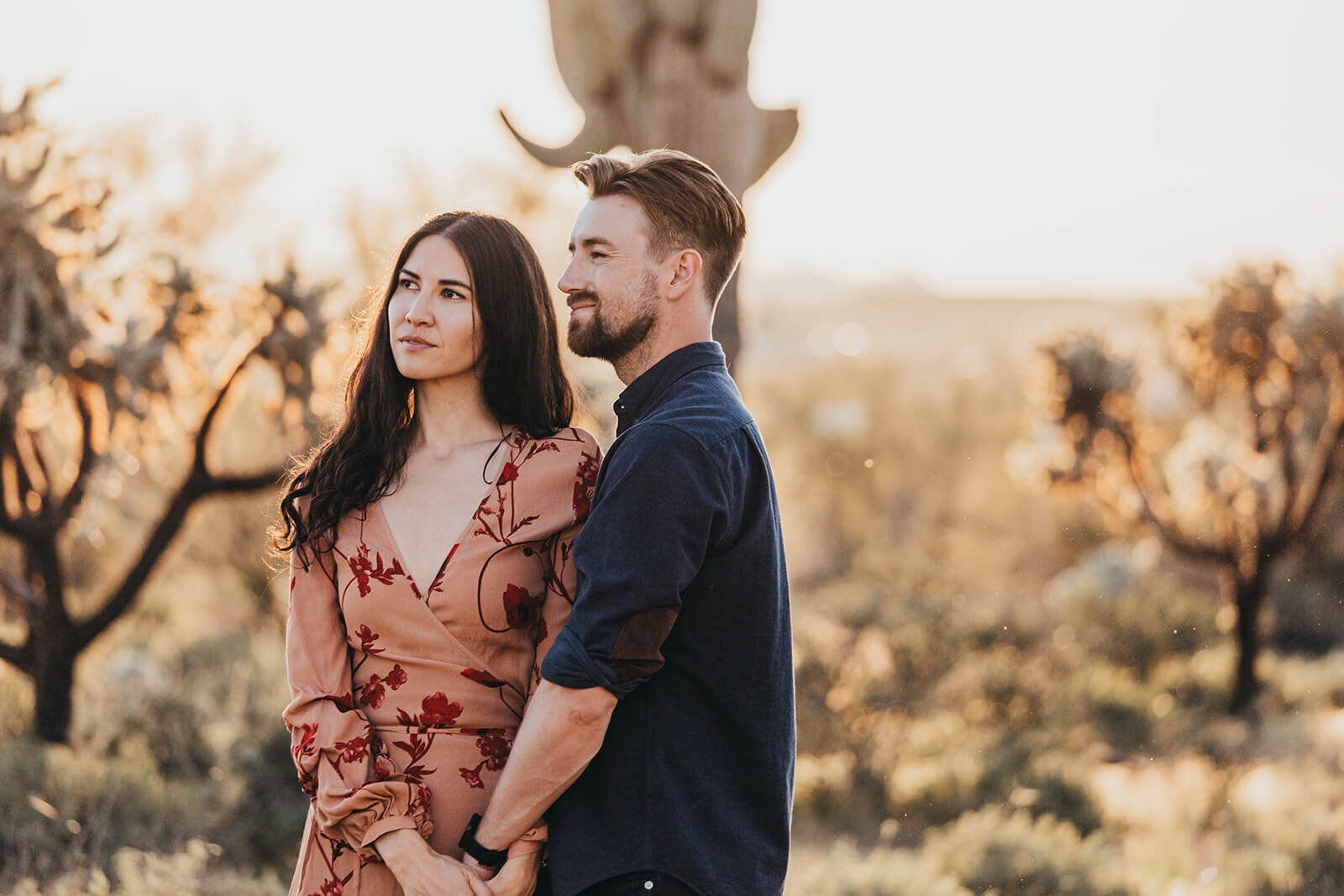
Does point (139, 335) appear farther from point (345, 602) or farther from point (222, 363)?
point (345, 602)

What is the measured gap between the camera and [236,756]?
21.8 feet

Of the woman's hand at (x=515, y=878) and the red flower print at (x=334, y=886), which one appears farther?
the red flower print at (x=334, y=886)

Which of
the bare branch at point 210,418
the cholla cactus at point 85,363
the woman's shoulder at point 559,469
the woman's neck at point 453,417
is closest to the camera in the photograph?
the woman's shoulder at point 559,469

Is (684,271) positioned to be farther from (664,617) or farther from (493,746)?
(493,746)

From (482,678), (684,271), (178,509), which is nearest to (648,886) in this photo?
(482,678)

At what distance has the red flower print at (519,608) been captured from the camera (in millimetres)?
2291

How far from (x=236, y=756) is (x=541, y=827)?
5.07 meters

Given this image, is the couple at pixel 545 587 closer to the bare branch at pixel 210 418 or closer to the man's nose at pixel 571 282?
the man's nose at pixel 571 282

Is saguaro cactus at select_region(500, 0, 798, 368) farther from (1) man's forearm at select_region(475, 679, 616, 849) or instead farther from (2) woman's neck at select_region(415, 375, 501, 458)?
(1) man's forearm at select_region(475, 679, 616, 849)

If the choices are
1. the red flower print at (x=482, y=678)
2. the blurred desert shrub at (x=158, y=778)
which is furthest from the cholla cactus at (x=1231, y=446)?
the red flower print at (x=482, y=678)

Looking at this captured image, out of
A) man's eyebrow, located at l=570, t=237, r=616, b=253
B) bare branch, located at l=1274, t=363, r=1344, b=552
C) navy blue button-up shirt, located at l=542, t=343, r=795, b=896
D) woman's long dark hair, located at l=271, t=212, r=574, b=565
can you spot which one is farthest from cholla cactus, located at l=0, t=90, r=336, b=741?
bare branch, located at l=1274, t=363, r=1344, b=552

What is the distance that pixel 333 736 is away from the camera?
220 centimetres

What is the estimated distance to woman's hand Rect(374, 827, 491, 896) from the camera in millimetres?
2119

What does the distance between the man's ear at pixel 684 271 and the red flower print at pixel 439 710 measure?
0.84 metres
